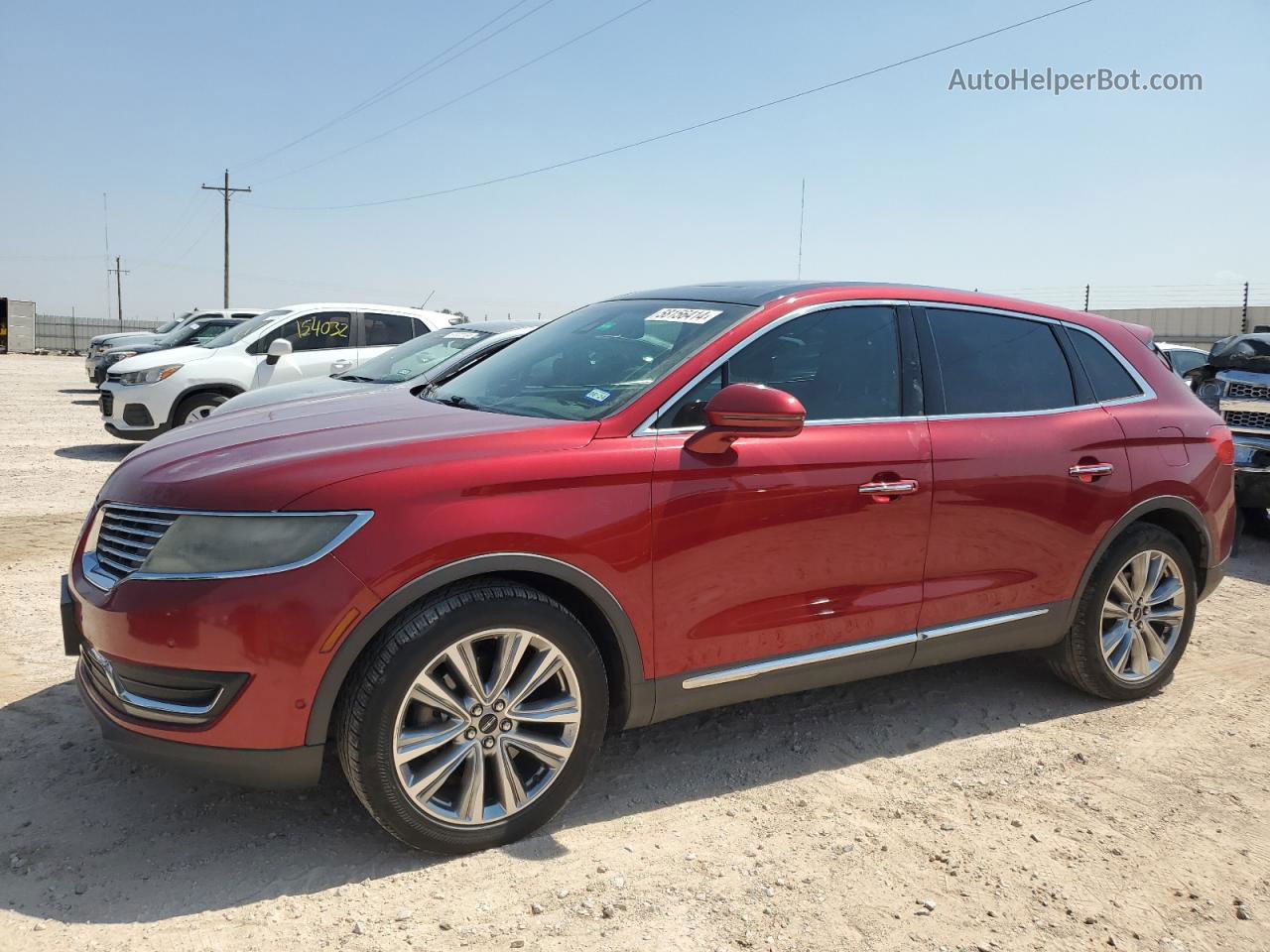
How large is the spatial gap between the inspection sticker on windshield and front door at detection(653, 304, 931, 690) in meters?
0.24

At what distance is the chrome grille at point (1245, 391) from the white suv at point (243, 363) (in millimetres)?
8378

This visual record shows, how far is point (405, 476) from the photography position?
2.92 m

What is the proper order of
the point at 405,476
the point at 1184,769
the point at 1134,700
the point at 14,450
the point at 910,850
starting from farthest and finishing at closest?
1. the point at 14,450
2. the point at 1134,700
3. the point at 1184,769
4. the point at 910,850
5. the point at 405,476

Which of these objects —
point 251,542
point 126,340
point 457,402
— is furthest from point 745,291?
point 126,340

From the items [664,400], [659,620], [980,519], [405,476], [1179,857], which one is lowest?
[1179,857]

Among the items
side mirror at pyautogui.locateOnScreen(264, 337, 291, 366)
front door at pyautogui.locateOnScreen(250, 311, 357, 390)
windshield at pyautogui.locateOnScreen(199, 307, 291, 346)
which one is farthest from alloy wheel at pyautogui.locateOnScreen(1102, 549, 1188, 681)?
windshield at pyautogui.locateOnScreen(199, 307, 291, 346)

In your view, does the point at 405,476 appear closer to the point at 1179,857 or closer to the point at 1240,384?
the point at 1179,857

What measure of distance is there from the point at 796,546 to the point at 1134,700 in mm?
2214

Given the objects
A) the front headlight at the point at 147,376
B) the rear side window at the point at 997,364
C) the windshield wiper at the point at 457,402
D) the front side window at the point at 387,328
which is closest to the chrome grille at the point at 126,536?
the windshield wiper at the point at 457,402

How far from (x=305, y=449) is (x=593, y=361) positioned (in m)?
1.19

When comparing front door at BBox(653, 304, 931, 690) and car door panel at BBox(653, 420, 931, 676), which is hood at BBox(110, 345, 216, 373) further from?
car door panel at BBox(653, 420, 931, 676)

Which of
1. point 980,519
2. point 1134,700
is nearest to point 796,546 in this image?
point 980,519

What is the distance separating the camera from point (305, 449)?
3061 millimetres

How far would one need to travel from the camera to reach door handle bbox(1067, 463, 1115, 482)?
4.21 m
